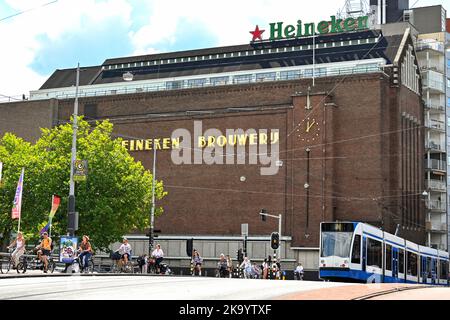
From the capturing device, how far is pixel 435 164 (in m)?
79.6

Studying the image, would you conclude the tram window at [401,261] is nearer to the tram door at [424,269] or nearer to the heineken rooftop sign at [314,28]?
the tram door at [424,269]

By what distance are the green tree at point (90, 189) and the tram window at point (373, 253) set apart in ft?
59.2

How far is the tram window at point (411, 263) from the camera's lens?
130 ft

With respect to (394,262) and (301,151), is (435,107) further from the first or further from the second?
(394,262)

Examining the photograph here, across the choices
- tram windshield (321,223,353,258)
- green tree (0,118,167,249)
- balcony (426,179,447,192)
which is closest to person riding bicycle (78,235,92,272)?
tram windshield (321,223,353,258)

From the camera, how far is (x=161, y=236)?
221 ft

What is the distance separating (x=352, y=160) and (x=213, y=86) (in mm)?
15315

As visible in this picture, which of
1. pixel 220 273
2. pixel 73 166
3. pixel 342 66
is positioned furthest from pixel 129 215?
pixel 342 66

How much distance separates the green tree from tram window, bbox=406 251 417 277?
710 inches

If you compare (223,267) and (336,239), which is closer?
(336,239)

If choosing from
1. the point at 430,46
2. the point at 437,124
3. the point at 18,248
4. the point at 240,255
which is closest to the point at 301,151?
the point at 240,255

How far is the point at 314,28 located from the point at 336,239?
4008cm

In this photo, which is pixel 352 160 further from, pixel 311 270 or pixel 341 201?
pixel 311 270

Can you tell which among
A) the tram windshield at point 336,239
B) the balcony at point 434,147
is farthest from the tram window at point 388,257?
the balcony at point 434,147
